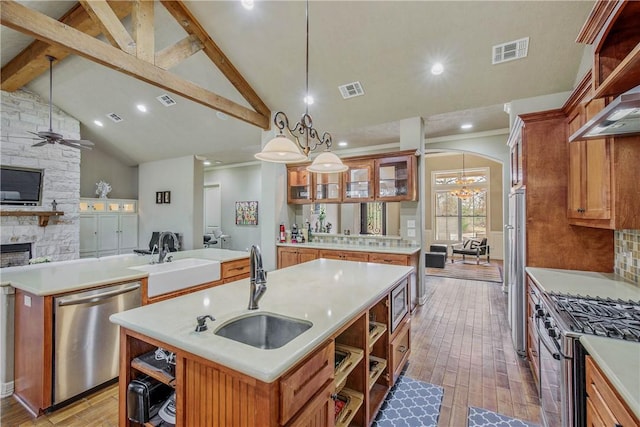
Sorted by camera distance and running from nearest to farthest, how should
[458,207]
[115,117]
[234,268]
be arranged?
1. [234,268]
2. [115,117]
3. [458,207]

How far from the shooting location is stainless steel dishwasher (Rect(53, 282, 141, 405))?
2.06 metres

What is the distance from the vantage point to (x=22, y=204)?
215 inches

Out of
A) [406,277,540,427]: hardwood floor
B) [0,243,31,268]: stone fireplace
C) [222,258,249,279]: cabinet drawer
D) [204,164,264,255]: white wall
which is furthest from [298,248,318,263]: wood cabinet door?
[0,243,31,268]: stone fireplace

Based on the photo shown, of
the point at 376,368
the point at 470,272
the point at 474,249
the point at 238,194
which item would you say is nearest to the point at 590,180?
the point at 376,368

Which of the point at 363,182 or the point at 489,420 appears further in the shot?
the point at 363,182

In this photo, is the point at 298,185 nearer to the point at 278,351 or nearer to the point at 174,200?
the point at 174,200

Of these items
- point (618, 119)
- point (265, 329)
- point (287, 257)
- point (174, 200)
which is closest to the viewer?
point (618, 119)

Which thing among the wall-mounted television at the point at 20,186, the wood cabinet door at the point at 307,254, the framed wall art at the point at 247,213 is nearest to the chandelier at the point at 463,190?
the wood cabinet door at the point at 307,254

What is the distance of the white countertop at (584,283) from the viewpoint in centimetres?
190

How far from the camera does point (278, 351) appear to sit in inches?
41.9

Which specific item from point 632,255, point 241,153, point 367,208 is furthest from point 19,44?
point 632,255

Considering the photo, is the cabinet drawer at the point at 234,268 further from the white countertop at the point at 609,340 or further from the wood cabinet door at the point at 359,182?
the white countertop at the point at 609,340

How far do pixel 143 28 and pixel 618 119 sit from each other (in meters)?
4.50

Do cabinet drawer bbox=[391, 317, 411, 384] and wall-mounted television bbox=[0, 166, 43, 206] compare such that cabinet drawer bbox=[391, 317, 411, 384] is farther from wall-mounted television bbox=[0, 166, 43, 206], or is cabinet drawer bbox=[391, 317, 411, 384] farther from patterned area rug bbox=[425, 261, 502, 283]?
wall-mounted television bbox=[0, 166, 43, 206]
